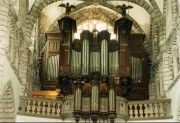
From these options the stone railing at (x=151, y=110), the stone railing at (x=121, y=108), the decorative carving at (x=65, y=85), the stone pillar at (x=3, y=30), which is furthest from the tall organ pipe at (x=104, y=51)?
the stone pillar at (x=3, y=30)

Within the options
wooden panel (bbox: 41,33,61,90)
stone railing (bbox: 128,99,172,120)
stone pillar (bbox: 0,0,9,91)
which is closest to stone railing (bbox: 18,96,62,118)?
stone railing (bbox: 128,99,172,120)

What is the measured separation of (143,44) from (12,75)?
854 centimetres

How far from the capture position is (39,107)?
1631 cm

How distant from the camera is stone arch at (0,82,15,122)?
15.0 m

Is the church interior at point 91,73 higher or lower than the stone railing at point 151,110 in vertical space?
higher

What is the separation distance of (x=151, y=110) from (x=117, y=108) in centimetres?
131

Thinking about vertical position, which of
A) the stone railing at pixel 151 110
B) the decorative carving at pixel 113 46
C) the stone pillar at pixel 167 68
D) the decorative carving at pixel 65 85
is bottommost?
the stone railing at pixel 151 110

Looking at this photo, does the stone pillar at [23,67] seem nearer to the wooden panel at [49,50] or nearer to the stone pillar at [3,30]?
the wooden panel at [49,50]

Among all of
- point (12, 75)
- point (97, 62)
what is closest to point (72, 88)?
point (97, 62)

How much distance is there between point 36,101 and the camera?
643 inches

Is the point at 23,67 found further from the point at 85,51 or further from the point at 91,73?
the point at 91,73

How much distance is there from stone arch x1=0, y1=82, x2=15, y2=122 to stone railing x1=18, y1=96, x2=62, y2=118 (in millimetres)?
513

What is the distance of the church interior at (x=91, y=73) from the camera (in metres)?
15.4

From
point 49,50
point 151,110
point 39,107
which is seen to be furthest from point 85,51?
point 49,50
